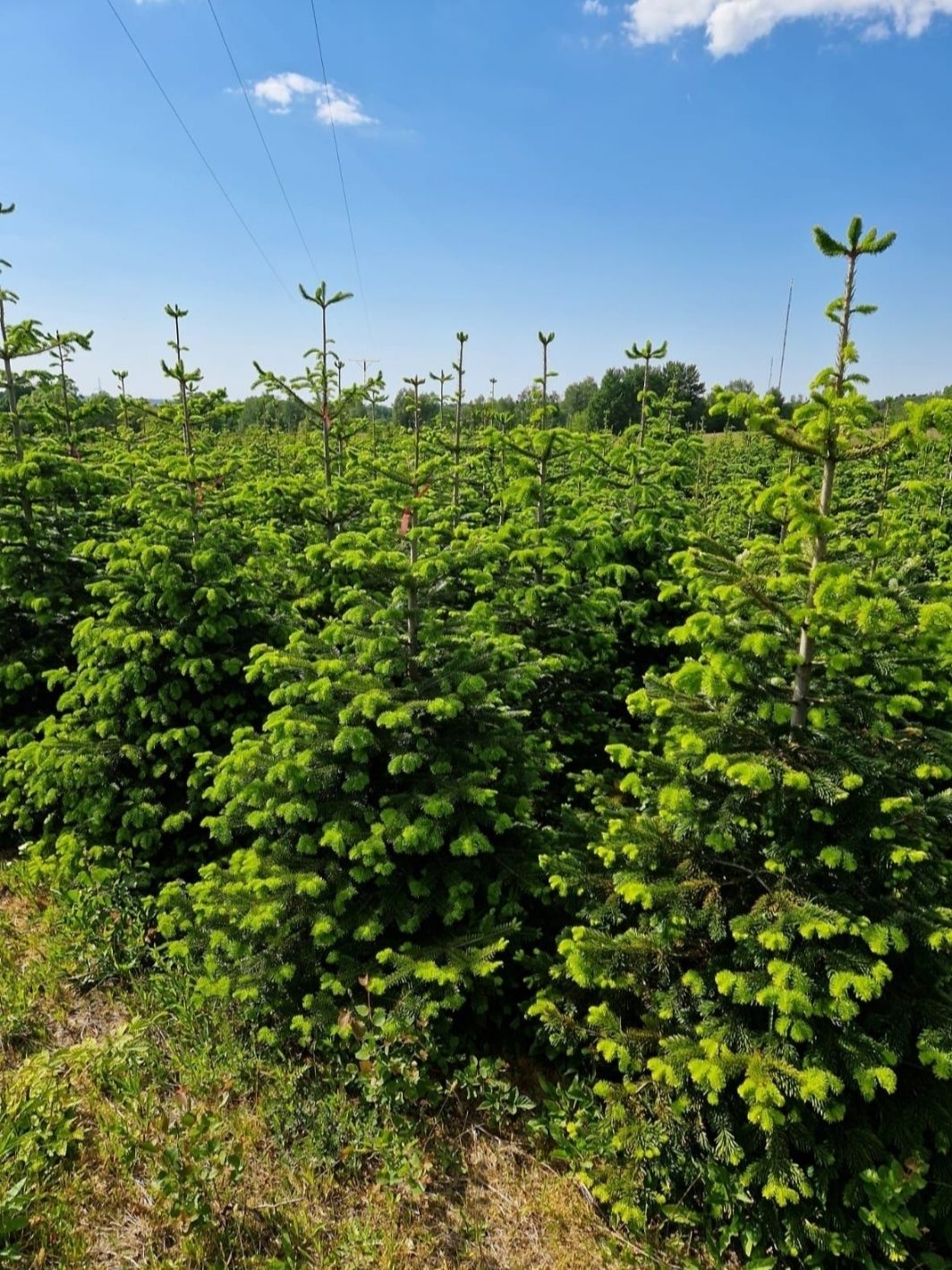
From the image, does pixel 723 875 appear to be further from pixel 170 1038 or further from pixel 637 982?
pixel 170 1038

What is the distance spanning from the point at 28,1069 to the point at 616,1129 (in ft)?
10.9

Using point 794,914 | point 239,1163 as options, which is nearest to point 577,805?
point 794,914

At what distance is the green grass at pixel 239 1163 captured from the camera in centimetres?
327

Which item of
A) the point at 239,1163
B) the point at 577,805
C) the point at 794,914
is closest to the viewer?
the point at 794,914

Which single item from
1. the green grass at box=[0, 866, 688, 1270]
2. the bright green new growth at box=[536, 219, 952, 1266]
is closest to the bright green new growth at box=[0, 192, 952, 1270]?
the bright green new growth at box=[536, 219, 952, 1266]

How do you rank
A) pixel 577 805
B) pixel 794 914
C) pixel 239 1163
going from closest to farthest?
pixel 794 914 < pixel 239 1163 < pixel 577 805

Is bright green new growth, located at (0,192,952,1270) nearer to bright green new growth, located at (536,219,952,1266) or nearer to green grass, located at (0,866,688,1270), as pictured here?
bright green new growth, located at (536,219,952,1266)

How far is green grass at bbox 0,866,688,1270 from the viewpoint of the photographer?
3.27 meters

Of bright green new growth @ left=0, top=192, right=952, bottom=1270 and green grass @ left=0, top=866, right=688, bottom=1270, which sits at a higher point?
bright green new growth @ left=0, top=192, right=952, bottom=1270

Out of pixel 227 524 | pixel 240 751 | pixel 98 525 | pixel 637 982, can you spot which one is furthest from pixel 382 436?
pixel 637 982

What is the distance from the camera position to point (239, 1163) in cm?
352

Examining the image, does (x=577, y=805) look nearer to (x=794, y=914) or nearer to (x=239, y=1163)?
→ (x=794, y=914)

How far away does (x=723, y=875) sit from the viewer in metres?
3.75

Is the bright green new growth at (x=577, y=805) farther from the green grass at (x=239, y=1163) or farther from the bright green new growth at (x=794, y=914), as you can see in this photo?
the green grass at (x=239, y=1163)
